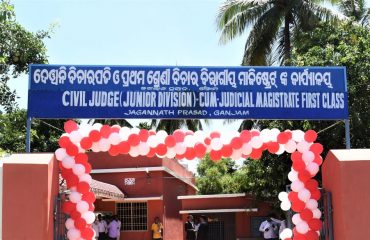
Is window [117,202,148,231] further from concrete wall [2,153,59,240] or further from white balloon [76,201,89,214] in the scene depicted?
concrete wall [2,153,59,240]

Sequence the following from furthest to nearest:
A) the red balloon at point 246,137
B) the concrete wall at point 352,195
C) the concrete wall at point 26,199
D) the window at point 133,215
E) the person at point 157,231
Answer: the window at point 133,215
the person at point 157,231
the red balloon at point 246,137
the concrete wall at point 352,195
the concrete wall at point 26,199

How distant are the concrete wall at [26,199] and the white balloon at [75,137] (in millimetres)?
880

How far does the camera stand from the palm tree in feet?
64.4

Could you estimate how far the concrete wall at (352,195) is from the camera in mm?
7430

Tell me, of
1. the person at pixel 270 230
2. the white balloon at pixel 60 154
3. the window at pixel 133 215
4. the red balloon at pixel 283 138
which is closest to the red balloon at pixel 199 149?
the red balloon at pixel 283 138

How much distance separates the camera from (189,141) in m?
8.59

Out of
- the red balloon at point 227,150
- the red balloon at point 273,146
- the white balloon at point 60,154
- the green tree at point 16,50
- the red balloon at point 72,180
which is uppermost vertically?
the green tree at point 16,50

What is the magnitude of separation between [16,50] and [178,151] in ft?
14.0

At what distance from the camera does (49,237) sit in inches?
294

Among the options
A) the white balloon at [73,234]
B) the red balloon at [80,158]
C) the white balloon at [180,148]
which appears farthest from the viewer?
the white balloon at [180,148]

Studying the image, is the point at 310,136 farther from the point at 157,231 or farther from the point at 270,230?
the point at 157,231

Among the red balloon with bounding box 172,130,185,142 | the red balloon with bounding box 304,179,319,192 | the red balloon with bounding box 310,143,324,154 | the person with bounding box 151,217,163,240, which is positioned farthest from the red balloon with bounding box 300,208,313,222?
the person with bounding box 151,217,163,240

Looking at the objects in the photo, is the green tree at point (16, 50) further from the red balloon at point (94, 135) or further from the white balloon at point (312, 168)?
the white balloon at point (312, 168)

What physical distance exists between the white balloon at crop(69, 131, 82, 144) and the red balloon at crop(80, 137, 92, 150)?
0.20 feet
